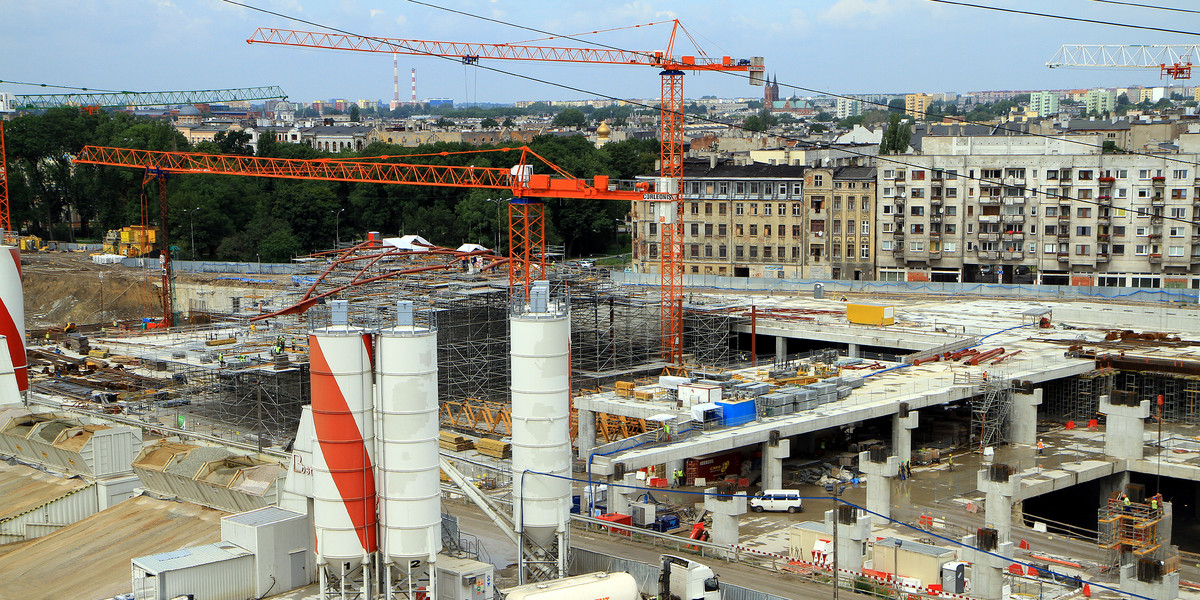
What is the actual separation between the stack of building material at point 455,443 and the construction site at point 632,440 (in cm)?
30

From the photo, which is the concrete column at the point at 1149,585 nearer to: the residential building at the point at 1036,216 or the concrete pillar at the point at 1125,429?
the concrete pillar at the point at 1125,429

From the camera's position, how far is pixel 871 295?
80062mm

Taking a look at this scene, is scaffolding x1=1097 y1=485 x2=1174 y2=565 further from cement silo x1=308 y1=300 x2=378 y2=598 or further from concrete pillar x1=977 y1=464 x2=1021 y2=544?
cement silo x1=308 y1=300 x2=378 y2=598

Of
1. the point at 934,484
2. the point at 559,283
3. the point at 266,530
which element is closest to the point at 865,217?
the point at 559,283

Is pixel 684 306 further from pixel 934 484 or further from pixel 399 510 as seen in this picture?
pixel 399 510

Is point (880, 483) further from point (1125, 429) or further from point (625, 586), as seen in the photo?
point (625, 586)

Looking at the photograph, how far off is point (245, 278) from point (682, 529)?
61530 millimetres

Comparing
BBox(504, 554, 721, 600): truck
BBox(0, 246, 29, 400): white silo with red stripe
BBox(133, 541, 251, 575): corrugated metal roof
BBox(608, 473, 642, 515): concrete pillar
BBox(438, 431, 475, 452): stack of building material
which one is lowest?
BBox(438, 431, 475, 452): stack of building material

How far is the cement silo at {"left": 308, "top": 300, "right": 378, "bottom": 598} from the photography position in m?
25.6

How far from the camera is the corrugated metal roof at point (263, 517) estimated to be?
27859mm

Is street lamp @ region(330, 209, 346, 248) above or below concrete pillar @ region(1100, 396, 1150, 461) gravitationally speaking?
above

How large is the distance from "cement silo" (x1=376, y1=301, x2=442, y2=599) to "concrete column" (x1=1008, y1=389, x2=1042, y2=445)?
29.8 meters

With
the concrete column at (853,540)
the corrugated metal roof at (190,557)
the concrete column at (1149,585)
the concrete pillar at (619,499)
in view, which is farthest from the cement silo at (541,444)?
the concrete column at (1149,585)

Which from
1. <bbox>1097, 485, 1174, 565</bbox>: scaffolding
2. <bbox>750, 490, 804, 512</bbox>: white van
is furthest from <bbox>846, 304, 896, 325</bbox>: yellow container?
<bbox>1097, 485, 1174, 565</bbox>: scaffolding
